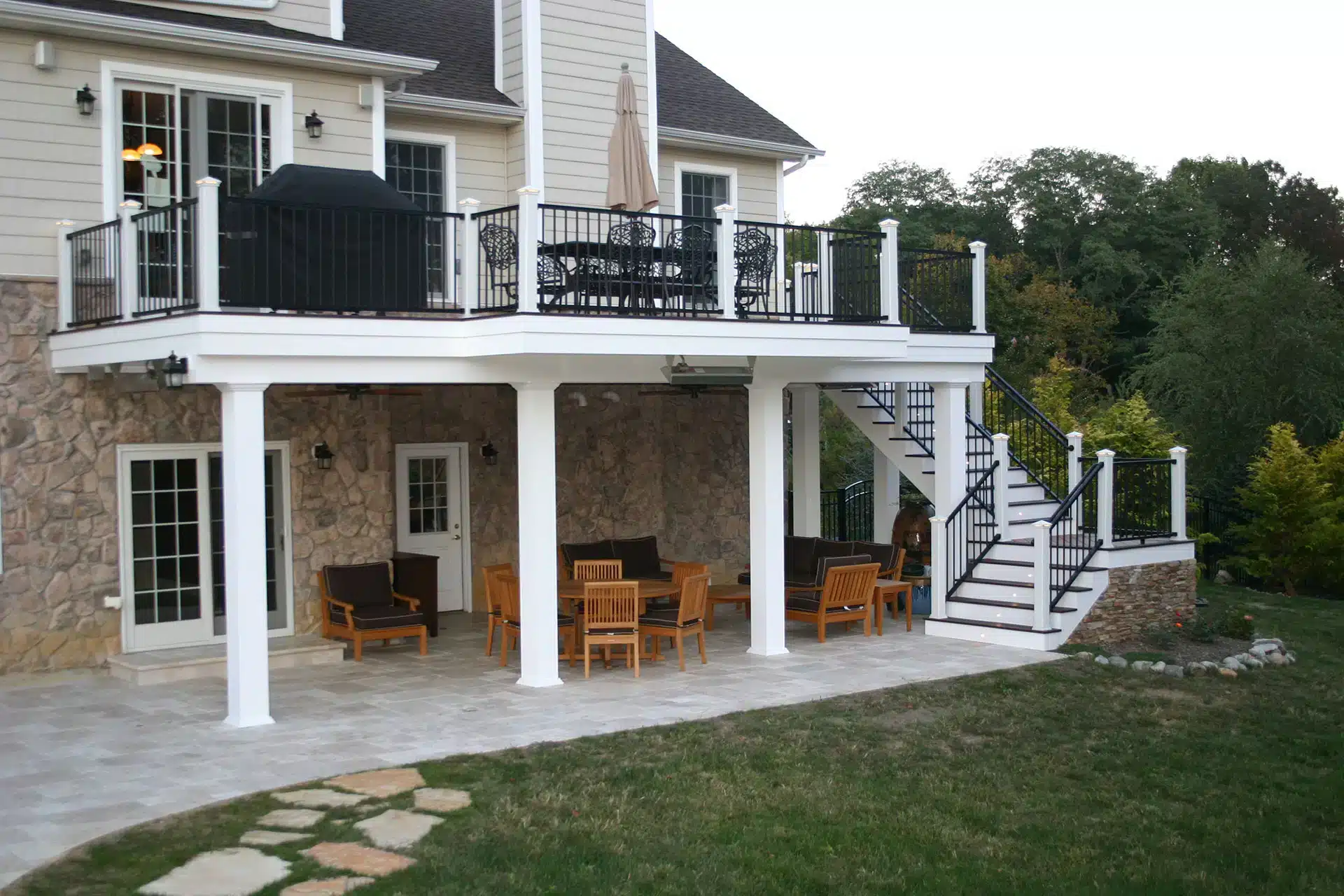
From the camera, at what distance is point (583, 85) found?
15648 mm

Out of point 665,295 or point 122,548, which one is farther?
point 122,548

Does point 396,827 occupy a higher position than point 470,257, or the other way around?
point 470,257

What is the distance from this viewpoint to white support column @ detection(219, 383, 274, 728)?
1020 centimetres

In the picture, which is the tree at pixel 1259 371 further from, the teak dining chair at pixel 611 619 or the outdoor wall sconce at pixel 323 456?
the outdoor wall sconce at pixel 323 456

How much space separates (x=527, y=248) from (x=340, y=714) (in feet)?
13.0

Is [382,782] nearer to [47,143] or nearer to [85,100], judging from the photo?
[47,143]

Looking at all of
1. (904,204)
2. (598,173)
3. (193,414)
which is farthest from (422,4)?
(904,204)

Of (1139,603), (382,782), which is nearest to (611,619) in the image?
(382,782)

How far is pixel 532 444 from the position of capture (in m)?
11.8

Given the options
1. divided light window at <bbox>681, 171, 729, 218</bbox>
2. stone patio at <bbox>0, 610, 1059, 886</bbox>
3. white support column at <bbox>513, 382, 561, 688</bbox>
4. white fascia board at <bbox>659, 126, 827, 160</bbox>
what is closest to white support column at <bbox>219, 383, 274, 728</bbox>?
stone patio at <bbox>0, 610, 1059, 886</bbox>

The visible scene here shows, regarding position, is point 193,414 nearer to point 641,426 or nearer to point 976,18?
point 641,426

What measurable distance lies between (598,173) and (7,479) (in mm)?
7198

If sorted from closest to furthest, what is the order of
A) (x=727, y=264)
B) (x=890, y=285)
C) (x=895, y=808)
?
(x=895, y=808) → (x=727, y=264) → (x=890, y=285)

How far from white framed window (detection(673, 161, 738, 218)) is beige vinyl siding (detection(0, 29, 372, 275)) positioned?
6.42 meters
